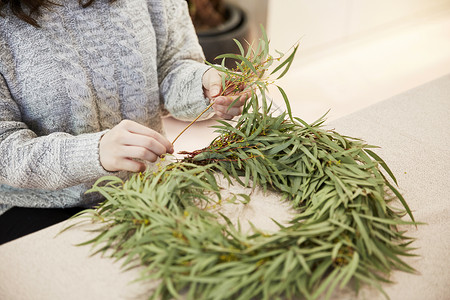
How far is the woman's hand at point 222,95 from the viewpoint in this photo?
89 cm

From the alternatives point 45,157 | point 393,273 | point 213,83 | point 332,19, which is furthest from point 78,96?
point 332,19

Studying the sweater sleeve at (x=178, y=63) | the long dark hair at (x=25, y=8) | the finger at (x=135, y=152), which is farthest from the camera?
the sweater sleeve at (x=178, y=63)

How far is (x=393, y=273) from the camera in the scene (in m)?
0.63

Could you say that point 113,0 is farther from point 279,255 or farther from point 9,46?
point 279,255

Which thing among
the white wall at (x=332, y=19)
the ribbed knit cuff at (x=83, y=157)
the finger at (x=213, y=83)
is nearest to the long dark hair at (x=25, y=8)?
the ribbed knit cuff at (x=83, y=157)

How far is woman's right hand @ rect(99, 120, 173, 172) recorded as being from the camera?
0.76 meters

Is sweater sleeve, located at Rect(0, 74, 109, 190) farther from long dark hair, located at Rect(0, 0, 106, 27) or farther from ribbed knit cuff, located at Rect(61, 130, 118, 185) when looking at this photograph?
long dark hair, located at Rect(0, 0, 106, 27)

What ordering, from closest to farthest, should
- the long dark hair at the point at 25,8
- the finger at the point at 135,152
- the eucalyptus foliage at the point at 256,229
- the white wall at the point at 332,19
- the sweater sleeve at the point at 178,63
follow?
the eucalyptus foliage at the point at 256,229 < the finger at the point at 135,152 < the long dark hair at the point at 25,8 < the sweater sleeve at the point at 178,63 < the white wall at the point at 332,19

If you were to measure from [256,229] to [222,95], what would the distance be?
385mm

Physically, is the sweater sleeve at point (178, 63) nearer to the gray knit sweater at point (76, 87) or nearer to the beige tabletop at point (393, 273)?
the gray knit sweater at point (76, 87)

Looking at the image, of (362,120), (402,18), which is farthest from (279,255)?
(402,18)

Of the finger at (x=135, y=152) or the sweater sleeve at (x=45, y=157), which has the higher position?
the finger at (x=135, y=152)

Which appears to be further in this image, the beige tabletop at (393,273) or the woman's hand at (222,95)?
the woman's hand at (222,95)

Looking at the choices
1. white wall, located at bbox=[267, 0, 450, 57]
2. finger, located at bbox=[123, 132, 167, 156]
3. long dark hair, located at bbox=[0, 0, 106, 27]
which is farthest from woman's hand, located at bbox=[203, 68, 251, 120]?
white wall, located at bbox=[267, 0, 450, 57]
